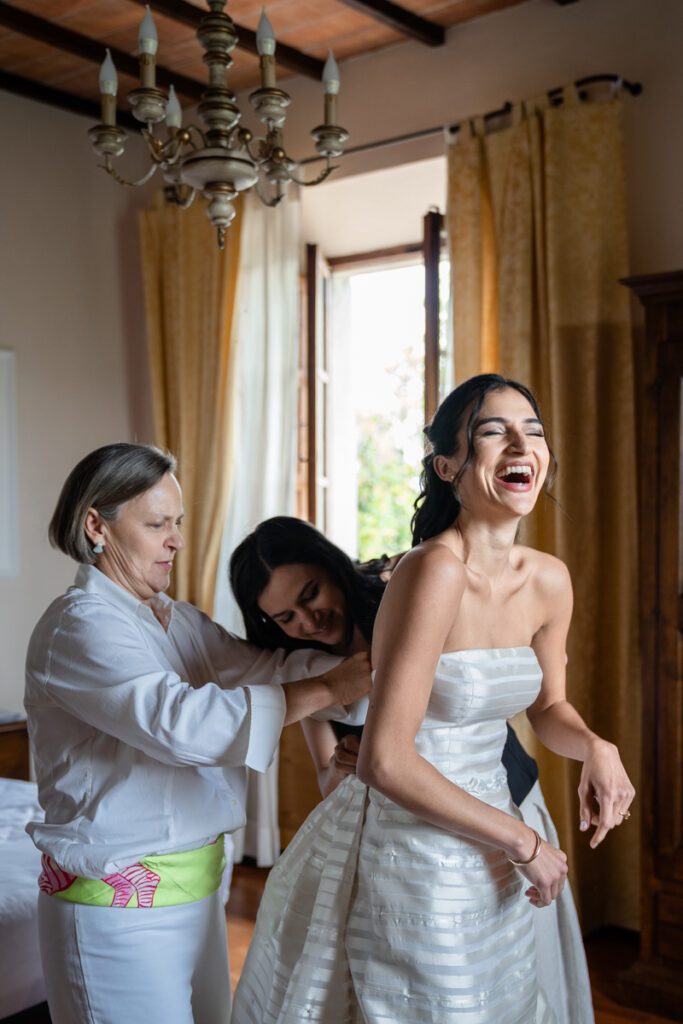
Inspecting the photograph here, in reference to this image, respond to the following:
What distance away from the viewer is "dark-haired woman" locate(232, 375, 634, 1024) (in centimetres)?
137

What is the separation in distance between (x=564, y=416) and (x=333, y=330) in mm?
1627

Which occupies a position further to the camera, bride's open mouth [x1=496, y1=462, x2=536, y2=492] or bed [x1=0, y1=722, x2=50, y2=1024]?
bed [x1=0, y1=722, x2=50, y2=1024]

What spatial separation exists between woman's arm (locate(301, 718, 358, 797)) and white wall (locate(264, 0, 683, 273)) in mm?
2152

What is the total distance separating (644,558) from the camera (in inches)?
119

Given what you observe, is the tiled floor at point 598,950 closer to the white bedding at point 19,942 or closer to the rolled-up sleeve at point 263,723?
the white bedding at point 19,942

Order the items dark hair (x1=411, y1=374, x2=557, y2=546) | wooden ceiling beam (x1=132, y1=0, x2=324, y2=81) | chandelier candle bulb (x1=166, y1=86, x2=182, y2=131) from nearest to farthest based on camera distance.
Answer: dark hair (x1=411, y1=374, x2=557, y2=546) → chandelier candle bulb (x1=166, y1=86, x2=182, y2=131) → wooden ceiling beam (x1=132, y1=0, x2=324, y2=81)

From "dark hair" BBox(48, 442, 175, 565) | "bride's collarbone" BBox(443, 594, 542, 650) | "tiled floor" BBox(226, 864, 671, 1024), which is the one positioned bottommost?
"tiled floor" BBox(226, 864, 671, 1024)

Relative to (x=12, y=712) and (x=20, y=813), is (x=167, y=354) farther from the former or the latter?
(x=20, y=813)

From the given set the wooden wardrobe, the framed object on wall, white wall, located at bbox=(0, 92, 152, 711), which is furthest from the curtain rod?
the framed object on wall

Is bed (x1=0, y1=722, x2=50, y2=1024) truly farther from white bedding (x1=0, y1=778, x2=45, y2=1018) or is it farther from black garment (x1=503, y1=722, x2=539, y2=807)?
black garment (x1=503, y1=722, x2=539, y2=807)

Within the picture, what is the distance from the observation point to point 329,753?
209 centimetres

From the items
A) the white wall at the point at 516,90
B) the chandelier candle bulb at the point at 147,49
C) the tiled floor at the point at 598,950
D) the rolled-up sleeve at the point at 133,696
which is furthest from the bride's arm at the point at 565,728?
the white wall at the point at 516,90

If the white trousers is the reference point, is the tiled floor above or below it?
below

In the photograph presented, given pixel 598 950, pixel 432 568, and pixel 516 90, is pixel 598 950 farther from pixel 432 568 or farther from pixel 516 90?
pixel 516 90
